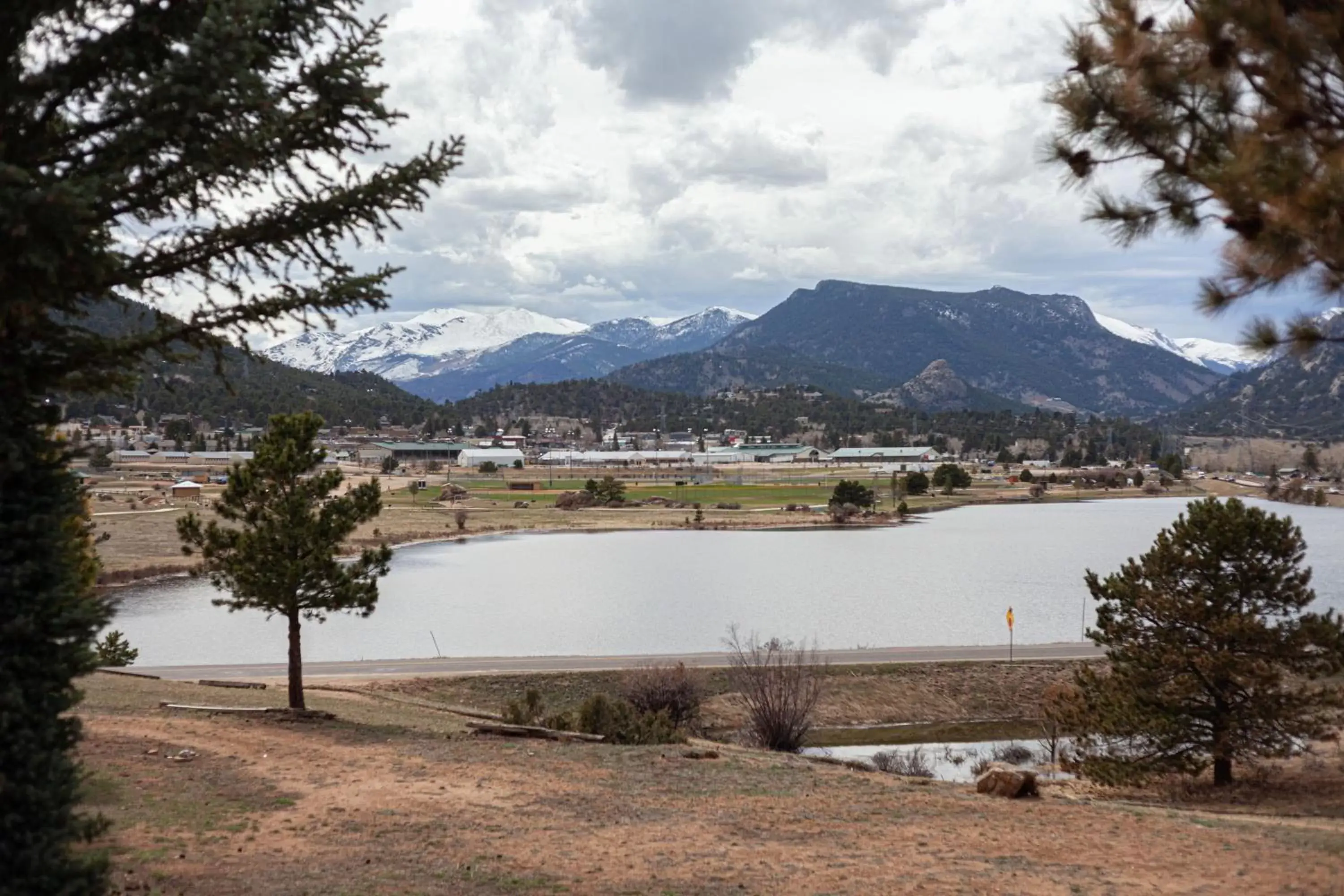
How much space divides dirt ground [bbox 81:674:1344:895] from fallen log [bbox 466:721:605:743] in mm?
1542

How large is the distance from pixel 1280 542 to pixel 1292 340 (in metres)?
17.1

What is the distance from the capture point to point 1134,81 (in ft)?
28.6

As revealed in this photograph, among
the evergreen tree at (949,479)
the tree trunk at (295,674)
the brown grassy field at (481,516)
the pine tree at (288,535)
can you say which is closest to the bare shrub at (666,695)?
the tree trunk at (295,674)

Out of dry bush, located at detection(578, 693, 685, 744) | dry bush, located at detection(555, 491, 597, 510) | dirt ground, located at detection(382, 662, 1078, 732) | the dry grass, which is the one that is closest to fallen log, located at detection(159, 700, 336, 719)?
dry bush, located at detection(578, 693, 685, 744)

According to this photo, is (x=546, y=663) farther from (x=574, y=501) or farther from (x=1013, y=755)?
(x=574, y=501)

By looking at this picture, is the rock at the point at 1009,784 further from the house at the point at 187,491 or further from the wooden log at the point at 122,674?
the house at the point at 187,491

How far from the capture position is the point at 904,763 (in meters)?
27.8

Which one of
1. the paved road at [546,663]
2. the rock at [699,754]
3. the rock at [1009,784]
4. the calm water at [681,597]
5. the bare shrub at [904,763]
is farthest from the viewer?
the calm water at [681,597]

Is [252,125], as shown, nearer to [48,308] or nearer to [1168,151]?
[48,308]

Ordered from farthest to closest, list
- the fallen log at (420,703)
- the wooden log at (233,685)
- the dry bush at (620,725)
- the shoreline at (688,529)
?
the shoreline at (688,529)
the wooden log at (233,685)
the fallen log at (420,703)
the dry bush at (620,725)

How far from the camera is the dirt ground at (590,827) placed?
1127cm

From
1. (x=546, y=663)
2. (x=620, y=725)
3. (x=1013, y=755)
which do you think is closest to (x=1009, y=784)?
(x=620, y=725)

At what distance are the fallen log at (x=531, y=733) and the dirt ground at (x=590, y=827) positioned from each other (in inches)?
60.7

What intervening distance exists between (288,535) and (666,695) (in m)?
11.6
